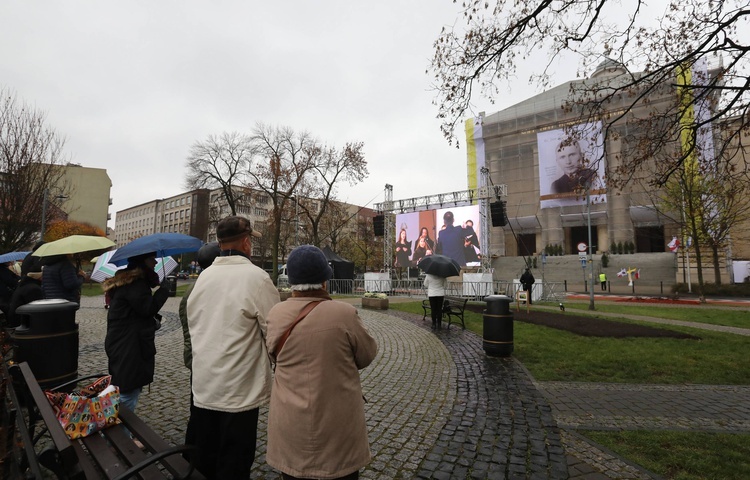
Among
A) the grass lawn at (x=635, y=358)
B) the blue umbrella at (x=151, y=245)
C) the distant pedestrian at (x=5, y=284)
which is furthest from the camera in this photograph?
the distant pedestrian at (x=5, y=284)

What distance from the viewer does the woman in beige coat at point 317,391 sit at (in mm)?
1851

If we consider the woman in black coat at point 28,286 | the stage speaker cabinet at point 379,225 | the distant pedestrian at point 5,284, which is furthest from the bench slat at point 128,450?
the stage speaker cabinet at point 379,225

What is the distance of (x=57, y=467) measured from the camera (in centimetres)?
221

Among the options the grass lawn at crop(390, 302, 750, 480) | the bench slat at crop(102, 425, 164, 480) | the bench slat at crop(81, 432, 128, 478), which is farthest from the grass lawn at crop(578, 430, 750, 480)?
the bench slat at crop(81, 432, 128, 478)

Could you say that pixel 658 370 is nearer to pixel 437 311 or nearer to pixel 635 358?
pixel 635 358

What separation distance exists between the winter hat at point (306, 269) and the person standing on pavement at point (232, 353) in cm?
48

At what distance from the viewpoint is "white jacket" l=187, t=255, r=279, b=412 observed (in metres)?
2.31

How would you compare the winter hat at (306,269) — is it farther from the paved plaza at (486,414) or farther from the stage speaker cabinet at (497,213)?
the stage speaker cabinet at (497,213)

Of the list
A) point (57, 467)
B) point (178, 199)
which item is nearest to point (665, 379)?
point (57, 467)

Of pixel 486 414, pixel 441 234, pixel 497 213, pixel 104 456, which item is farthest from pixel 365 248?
pixel 104 456

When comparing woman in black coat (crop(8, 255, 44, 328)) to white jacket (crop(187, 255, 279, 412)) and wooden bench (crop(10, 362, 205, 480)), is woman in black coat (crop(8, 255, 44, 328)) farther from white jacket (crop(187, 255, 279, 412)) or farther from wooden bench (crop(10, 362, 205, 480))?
white jacket (crop(187, 255, 279, 412))

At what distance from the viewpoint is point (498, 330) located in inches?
284

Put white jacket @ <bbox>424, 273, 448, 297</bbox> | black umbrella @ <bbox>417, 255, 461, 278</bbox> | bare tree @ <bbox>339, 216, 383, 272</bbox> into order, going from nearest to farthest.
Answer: black umbrella @ <bbox>417, 255, 461, 278</bbox>
white jacket @ <bbox>424, 273, 448, 297</bbox>
bare tree @ <bbox>339, 216, 383, 272</bbox>

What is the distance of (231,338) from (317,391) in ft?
2.50
